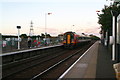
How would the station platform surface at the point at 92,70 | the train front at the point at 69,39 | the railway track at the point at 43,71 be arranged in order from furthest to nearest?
the train front at the point at 69,39 < the railway track at the point at 43,71 < the station platform surface at the point at 92,70

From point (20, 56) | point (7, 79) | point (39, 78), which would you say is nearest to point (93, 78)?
point (39, 78)

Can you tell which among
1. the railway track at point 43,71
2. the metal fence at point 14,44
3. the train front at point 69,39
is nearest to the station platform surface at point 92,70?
the railway track at point 43,71

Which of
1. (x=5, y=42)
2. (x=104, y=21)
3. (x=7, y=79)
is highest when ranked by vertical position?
(x=104, y=21)

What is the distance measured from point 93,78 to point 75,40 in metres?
21.7

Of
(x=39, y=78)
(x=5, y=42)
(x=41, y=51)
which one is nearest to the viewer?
(x=39, y=78)

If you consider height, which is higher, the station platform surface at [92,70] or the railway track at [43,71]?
the station platform surface at [92,70]

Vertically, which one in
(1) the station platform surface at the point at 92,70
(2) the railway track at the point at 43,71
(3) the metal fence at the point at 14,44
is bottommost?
(2) the railway track at the point at 43,71

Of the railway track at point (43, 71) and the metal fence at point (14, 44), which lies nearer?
the railway track at point (43, 71)

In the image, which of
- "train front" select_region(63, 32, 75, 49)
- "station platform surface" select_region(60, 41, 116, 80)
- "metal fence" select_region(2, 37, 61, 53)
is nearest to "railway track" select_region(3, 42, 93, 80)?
"station platform surface" select_region(60, 41, 116, 80)

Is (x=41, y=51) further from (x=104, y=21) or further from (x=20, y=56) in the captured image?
(x=104, y=21)

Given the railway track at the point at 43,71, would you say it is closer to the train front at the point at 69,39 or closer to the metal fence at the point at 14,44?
the metal fence at the point at 14,44

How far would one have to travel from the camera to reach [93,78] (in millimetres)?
7949

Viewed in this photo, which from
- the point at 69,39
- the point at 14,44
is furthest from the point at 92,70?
the point at 69,39

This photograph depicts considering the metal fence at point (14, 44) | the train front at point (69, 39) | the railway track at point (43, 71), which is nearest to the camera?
the railway track at point (43, 71)
